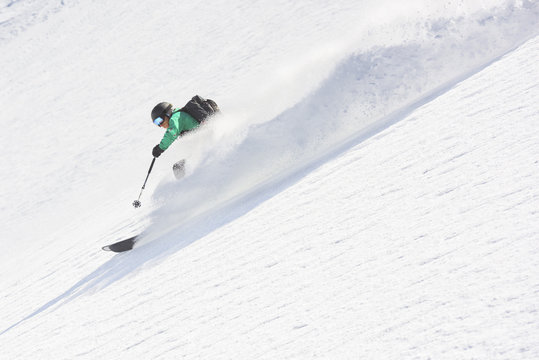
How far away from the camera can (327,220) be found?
16.9ft

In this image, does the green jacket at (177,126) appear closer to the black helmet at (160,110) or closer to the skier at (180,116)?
Result: the skier at (180,116)

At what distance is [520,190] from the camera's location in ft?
13.5

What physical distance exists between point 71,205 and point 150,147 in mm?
2694

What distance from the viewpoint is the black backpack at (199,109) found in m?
7.82

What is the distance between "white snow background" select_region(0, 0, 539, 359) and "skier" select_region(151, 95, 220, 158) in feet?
A: 0.93

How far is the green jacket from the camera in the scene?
7.30m

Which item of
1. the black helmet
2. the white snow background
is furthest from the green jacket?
the white snow background

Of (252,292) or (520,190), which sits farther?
(252,292)

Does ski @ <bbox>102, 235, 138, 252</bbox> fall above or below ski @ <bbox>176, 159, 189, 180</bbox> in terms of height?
below

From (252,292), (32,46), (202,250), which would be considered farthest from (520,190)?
(32,46)

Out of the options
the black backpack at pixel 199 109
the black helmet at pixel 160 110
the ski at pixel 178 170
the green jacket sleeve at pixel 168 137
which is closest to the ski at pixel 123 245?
the ski at pixel 178 170

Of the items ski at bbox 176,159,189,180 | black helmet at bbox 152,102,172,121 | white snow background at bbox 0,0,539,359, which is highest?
black helmet at bbox 152,102,172,121

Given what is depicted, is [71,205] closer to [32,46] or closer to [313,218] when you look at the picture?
[313,218]

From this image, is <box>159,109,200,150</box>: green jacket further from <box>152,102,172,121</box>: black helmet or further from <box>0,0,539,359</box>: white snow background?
<box>0,0,539,359</box>: white snow background
